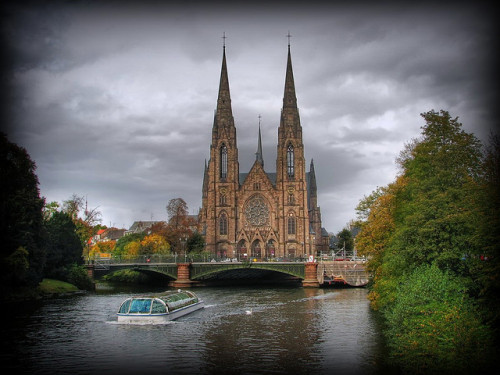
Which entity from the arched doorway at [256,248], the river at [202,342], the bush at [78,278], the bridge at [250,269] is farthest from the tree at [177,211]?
the river at [202,342]

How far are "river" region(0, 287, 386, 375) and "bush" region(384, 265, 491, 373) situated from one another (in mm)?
1923

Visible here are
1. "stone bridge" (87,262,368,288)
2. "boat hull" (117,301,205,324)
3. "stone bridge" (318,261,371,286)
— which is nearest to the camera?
"boat hull" (117,301,205,324)

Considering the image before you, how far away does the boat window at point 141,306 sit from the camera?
3672 centimetres

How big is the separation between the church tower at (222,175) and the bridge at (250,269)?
68.6ft

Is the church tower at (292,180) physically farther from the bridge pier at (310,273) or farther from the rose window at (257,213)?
the bridge pier at (310,273)

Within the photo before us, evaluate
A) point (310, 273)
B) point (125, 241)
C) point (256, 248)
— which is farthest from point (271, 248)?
point (125, 241)

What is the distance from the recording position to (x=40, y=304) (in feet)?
150

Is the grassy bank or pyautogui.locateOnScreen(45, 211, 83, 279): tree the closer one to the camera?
the grassy bank

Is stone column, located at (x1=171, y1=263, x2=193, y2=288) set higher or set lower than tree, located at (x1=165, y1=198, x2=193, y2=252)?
lower

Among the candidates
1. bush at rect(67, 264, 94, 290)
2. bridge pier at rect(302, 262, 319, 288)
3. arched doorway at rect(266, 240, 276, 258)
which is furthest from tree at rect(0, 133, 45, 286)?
arched doorway at rect(266, 240, 276, 258)

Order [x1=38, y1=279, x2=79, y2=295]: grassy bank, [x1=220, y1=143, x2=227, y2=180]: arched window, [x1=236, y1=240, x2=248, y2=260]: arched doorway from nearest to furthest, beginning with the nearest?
[x1=38, y1=279, x2=79, y2=295]: grassy bank
[x1=236, y1=240, x2=248, y2=260]: arched doorway
[x1=220, y1=143, x2=227, y2=180]: arched window

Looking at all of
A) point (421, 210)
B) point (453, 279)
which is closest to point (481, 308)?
point (453, 279)

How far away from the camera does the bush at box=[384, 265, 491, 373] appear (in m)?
19.0

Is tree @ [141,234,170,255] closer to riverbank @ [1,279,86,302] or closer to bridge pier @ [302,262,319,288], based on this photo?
riverbank @ [1,279,86,302]
